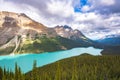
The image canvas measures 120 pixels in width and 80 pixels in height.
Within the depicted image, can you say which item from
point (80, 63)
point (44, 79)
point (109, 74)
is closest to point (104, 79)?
point (109, 74)

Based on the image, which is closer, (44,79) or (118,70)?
(44,79)

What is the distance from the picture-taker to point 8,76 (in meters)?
96.5

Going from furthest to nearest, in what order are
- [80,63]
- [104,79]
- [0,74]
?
[80,63] → [104,79] → [0,74]

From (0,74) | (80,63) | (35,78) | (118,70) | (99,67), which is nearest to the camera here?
(35,78)

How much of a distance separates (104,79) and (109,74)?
16707 millimetres

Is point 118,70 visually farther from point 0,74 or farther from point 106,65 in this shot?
point 0,74

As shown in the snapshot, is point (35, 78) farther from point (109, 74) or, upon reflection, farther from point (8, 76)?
point (109, 74)

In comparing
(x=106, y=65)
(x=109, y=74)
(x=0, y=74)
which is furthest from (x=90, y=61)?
(x=0, y=74)

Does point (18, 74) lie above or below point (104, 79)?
above

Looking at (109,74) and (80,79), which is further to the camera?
(109,74)

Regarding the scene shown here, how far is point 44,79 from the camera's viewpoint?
108250mm

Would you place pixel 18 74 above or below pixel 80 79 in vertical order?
above

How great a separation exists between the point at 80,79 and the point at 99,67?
48.3 meters

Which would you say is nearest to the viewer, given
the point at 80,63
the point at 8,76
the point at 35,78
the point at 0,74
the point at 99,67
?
the point at 35,78
